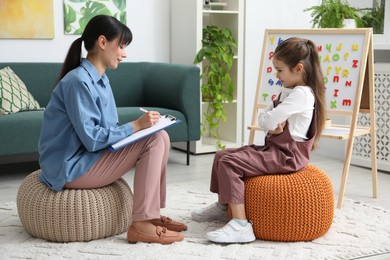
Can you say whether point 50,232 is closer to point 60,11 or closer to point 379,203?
point 379,203

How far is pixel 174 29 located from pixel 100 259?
2.96 metres

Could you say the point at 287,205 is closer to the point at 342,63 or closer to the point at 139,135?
the point at 139,135

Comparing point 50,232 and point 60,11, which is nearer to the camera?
point 50,232

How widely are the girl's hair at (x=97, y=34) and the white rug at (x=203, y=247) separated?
0.74 meters

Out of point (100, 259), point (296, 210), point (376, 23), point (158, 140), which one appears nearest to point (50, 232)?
point (100, 259)

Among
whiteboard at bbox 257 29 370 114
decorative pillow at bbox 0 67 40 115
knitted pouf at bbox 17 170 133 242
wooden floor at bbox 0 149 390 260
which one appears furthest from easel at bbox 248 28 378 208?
decorative pillow at bbox 0 67 40 115

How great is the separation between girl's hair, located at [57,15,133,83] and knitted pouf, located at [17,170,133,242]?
52 centimetres

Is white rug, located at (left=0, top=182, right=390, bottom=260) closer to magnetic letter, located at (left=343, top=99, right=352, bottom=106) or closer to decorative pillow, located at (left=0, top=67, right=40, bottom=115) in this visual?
magnetic letter, located at (left=343, top=99, right=352, bottom=106)

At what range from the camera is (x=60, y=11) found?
4785mm

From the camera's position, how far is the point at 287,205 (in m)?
2.74

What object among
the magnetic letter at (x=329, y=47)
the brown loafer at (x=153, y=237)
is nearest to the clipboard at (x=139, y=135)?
the brown loafer at (x=153, y=237)

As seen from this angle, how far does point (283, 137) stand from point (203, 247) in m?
0.60

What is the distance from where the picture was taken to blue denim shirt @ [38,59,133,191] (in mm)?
2662

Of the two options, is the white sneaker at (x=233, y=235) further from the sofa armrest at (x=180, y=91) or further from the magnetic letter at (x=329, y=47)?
the sofa armrest at (x=180, y=91)
